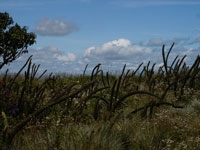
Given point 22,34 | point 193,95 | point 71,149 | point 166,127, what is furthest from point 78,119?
point 22,34

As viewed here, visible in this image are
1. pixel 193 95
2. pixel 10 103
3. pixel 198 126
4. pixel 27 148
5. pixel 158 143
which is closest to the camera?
pixel 27 148

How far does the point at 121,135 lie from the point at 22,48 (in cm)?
1677

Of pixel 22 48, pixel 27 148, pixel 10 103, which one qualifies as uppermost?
pixel 22 48

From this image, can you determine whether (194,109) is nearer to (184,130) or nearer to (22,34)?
(184,130)

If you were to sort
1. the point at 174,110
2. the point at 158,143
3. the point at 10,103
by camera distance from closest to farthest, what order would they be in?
1. the point at 158,143
2. the point at 10,103
3. the point at 174,110

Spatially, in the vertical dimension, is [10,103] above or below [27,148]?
above

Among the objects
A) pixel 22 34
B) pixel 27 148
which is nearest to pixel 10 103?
pixel 27 148

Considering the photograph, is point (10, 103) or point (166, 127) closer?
point (166, 127)

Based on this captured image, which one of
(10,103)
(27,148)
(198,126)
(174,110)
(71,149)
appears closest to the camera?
(71,149)

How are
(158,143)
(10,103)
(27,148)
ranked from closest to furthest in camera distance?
(27,148), (158,143), (10,103)

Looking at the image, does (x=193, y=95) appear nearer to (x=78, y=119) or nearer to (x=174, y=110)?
(x=174, y=110)

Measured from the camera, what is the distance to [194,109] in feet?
27.6

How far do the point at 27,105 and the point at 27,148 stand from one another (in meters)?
2.21

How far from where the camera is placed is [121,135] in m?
5.08
